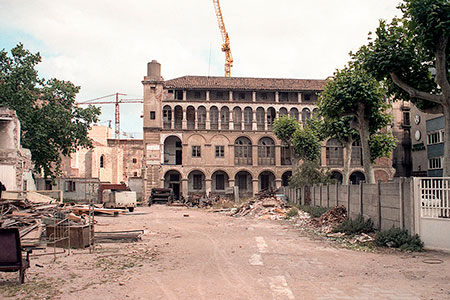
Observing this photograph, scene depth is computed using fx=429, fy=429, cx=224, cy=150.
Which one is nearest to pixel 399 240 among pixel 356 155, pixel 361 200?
pixel 361 200

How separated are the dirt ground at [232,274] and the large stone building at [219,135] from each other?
35573 millimetres

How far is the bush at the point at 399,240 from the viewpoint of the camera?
1159cm

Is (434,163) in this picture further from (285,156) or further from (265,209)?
(265,209)

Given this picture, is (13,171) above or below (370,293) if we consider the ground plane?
above

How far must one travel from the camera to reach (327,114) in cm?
2036

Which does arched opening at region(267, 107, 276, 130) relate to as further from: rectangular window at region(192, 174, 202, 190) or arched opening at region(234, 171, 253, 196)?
rectangular window at region(192, 174, 202, 190)

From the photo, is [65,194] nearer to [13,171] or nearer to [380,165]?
[13,171]

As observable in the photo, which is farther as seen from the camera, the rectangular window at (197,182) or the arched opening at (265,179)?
the arched opening at (265,179)

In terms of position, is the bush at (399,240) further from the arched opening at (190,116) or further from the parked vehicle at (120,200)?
the arched opening at (190,116)

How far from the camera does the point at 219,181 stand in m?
50.5

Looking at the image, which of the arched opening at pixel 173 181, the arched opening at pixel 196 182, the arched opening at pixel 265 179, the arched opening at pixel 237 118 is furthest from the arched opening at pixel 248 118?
the arched opening at pixel 173 181

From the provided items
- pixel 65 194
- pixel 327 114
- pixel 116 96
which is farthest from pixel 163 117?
pixel 116 96

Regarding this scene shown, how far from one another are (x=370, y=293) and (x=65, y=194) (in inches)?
1681

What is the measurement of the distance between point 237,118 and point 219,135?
10.0 feet
